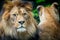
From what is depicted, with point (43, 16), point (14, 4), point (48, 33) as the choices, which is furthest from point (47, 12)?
point (14, 4)

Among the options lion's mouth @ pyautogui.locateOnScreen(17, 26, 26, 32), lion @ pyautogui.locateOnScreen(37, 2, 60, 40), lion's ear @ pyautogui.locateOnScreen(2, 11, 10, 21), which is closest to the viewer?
lion's mouth @ pyautogui.locateOnScreen(17, 26, 26, 32)

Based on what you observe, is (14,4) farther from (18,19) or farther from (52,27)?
(52,27)

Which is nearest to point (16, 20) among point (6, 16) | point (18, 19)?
point (18, 19)

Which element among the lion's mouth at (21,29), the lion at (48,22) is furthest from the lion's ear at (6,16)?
the lion at (48,22)

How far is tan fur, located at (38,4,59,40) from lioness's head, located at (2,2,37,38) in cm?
19

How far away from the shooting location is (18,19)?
2.21 m

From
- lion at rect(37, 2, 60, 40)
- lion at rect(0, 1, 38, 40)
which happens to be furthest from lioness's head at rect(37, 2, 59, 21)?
lion at rect(0, 1, 38, 40)

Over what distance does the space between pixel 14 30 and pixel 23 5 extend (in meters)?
0.25

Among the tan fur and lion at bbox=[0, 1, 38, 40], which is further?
the tan fur

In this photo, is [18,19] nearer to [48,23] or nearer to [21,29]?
[21,29]

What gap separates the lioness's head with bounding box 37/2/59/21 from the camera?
2.61 m

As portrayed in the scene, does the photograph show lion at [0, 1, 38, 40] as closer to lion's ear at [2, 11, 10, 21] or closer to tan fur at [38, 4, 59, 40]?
lion's ear at [2, 11, 10, 21]

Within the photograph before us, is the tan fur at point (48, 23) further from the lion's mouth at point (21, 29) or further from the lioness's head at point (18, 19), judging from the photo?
the lion's mouth at point (21, 29)

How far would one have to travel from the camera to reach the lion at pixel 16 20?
7.46ft
